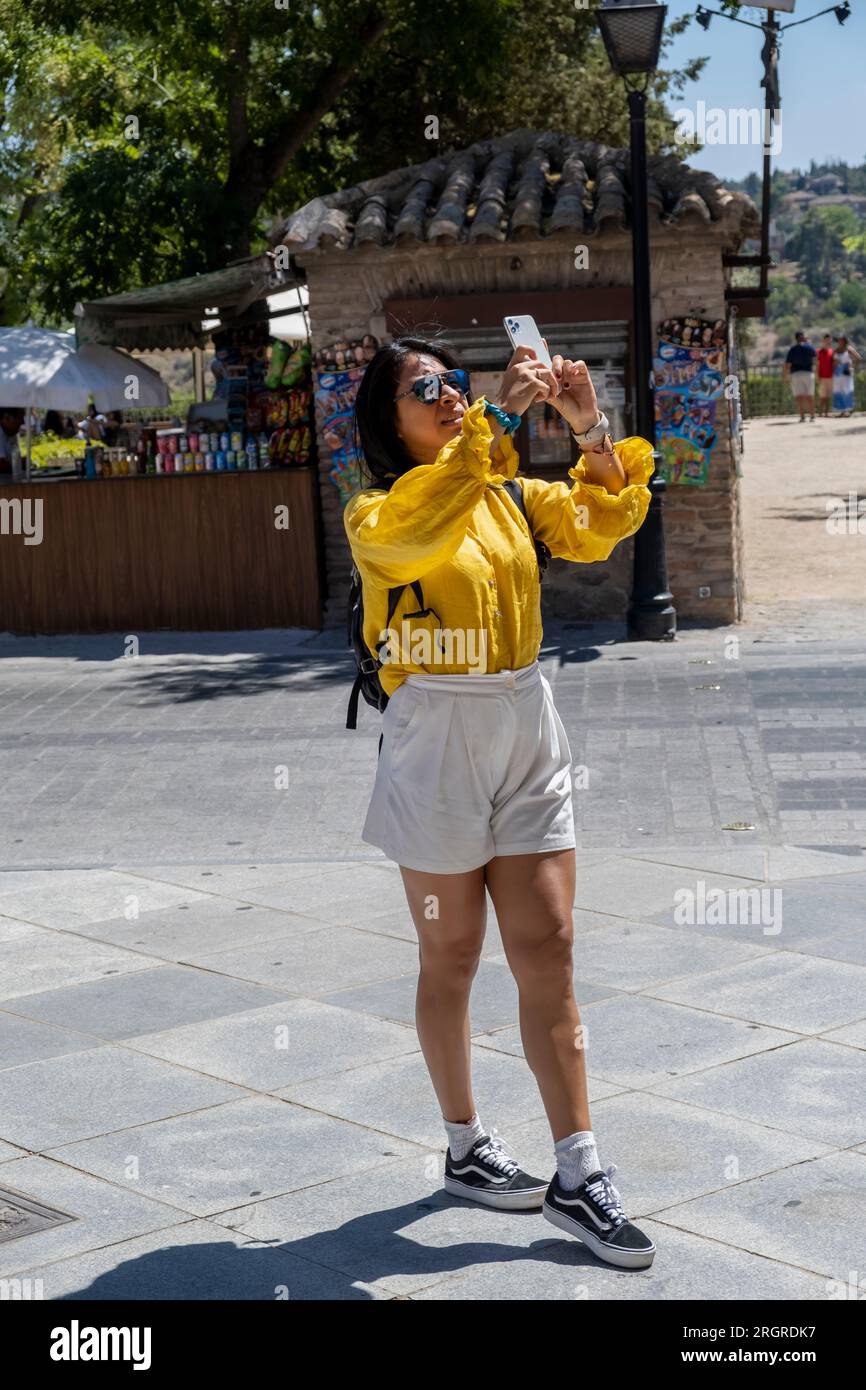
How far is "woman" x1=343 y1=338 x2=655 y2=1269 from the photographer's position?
152 inches

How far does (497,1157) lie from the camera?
4.11 m

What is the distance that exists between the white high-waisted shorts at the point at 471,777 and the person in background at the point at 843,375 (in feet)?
103

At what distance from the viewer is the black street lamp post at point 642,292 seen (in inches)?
484

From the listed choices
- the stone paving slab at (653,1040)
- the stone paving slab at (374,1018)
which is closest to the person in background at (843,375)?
the stone paving slab at (374,1018)

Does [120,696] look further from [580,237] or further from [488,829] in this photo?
[488,829]

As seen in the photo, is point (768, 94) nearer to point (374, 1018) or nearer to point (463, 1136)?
point (374, 1018)

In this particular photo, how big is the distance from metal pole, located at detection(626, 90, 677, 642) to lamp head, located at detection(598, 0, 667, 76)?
28cm

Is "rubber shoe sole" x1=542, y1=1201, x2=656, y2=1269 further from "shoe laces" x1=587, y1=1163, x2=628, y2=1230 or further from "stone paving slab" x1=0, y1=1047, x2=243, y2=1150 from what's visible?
"stone paving slab" x1=0, y1=1047, x2=243, y2=1150

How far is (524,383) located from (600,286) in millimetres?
10184

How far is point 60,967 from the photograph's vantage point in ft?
20.2

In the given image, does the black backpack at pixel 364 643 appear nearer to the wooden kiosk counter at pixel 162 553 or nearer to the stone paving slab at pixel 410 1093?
the stone paving slab at pixel 410 1093

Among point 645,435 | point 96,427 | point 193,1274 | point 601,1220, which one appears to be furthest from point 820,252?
point 193,1274

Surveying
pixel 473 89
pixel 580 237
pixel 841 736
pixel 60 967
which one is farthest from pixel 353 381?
pixel 60 967

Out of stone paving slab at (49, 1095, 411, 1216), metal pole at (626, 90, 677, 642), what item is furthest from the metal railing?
stone paving slab at (49, 1095, 411, 1216)
